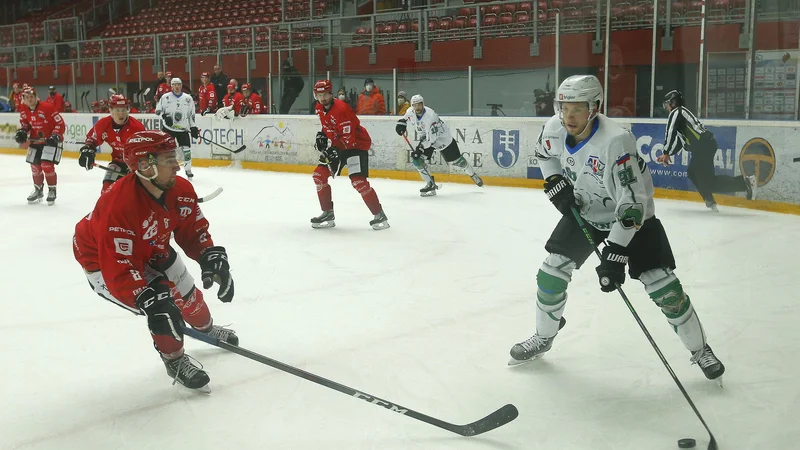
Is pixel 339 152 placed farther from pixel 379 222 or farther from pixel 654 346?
pixel 654 346

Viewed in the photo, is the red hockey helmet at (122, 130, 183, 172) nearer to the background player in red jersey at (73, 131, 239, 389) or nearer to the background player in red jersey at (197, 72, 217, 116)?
the background player in red jersey at (73, 131, 239, 389)

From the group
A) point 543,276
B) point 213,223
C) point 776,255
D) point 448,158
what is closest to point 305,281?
point 543,276

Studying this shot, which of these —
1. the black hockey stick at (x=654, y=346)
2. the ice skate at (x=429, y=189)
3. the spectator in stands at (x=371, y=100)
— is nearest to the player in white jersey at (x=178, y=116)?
the spectator in stands at (x=371, y=100)

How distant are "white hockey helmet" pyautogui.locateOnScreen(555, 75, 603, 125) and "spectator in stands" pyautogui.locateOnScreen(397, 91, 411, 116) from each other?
25.9 ft

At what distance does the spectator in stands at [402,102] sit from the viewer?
10.8m

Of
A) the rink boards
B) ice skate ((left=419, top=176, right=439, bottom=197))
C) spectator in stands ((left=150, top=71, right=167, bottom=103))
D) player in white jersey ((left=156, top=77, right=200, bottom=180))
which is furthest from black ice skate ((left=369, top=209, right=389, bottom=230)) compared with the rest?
spectator in stands ((left=150, top=71, right=167, bottom=103))

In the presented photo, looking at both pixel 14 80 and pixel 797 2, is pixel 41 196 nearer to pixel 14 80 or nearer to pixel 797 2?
pixel 797 2

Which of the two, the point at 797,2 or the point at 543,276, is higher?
the point at 797,2

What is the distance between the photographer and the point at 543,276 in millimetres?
3211

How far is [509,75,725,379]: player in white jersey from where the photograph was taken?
2.82 metres

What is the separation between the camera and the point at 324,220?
6.97 metres

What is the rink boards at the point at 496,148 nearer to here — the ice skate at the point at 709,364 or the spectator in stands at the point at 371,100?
the spectator in stands at the point at 371,100

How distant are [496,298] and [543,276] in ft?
4.23

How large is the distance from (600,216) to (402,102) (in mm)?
7897
